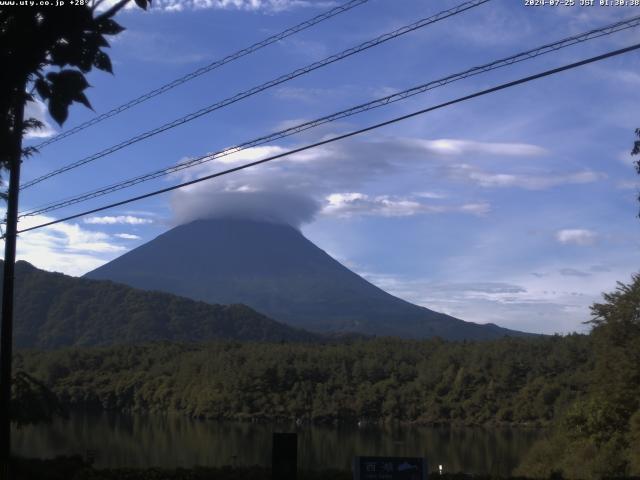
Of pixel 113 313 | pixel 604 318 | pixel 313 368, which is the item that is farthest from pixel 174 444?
pixel 113 313

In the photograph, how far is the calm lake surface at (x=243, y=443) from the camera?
3825 cm

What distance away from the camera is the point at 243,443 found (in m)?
52.2

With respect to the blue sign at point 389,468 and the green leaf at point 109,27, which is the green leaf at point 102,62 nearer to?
the green leaf at point 109,27

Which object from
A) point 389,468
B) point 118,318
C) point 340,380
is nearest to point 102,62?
point 389,468

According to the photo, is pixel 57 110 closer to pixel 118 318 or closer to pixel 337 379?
pixel 337 379

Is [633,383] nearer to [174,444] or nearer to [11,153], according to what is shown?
[11,153]

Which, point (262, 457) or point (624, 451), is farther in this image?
point (262, 457)

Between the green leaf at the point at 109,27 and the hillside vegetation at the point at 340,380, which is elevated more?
the green leaf at the point at 109,27

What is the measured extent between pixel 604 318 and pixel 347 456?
18.5 m

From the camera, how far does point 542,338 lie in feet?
265

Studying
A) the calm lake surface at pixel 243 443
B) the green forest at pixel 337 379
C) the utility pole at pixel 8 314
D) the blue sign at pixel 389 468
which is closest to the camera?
the blue sign at pixel 389 468

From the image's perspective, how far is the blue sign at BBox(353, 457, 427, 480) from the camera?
296 inches

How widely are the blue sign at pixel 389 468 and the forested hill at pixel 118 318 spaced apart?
143348 millimetres

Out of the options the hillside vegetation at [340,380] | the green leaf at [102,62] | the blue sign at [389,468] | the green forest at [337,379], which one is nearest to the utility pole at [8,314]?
the blue sign at [389,468]
